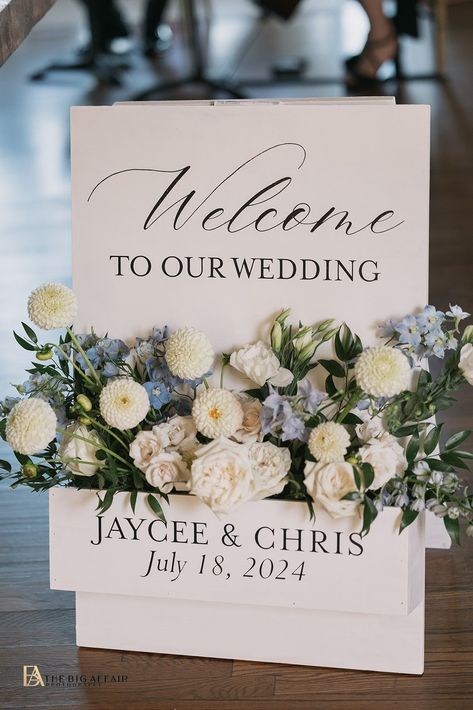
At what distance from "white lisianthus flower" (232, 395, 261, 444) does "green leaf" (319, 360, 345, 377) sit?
4.4 inches

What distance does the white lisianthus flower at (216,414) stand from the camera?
1.53 metres

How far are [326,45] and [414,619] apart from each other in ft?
17.7

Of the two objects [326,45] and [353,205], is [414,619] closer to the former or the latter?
[353,205]

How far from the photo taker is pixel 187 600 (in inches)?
65.1

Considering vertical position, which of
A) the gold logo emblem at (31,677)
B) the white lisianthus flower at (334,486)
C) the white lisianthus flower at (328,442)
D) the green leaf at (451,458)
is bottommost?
the gold logo emblem at (31,677)

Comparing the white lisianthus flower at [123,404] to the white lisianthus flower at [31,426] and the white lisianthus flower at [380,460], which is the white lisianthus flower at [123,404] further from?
the white lisianthus flower at [380,460]

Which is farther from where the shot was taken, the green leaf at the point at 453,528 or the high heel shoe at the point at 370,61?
the high heel shoe at the point at 370,61

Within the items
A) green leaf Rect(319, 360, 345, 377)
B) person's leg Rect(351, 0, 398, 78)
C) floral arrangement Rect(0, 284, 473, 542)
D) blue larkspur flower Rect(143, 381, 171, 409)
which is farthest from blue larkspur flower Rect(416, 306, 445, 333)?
person's leg Rect(351, 0, 398, 78)

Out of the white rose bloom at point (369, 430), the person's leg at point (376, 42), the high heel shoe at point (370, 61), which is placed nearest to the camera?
the white rose bloom at point (369, 430)

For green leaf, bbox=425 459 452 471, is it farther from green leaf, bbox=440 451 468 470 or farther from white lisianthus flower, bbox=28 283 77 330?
white lisianthus flower, bbox=28 283 77 330

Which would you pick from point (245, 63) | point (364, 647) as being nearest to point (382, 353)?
point (364, 647)

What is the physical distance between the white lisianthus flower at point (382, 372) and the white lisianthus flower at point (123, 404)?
298 mm

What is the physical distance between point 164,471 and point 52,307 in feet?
0.91

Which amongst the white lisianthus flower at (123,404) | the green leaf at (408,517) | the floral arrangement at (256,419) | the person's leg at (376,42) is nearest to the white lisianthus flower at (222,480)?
the floral arrangement at (256,419)
